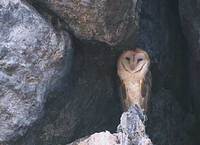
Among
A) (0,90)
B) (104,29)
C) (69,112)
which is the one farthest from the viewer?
(69,112)

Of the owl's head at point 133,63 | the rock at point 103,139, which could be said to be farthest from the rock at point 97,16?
the rock at point 103,139

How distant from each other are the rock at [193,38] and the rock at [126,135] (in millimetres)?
803

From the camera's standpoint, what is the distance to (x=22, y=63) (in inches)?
87.8

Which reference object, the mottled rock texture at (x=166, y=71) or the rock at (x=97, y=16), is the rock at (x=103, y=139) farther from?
the mottled rock texture at (x=166, y=71)

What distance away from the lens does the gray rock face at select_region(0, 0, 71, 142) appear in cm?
220

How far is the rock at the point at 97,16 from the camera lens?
2.32 m

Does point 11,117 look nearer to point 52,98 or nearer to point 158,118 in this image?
point 52,98

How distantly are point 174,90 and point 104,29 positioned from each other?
113 centimetres

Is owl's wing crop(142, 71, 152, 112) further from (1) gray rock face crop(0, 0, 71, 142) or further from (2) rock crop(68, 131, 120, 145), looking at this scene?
(1) gray rock face crop(0, 0, 71, 142)

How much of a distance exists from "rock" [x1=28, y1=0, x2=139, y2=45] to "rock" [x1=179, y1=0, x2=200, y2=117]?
0.60 meters

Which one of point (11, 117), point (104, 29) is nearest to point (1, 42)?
point (11, 117)

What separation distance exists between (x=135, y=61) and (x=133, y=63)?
0.02m

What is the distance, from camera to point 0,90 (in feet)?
7.18

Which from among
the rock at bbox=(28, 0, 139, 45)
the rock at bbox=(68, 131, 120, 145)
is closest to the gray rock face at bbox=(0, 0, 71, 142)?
the rock at bbox=(28, 0, 139, 45)
